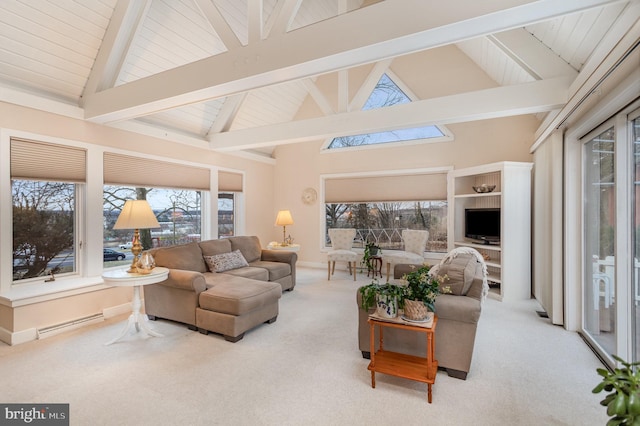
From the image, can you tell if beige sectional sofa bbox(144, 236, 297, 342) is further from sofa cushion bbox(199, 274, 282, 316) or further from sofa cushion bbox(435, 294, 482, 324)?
sofa cushion bbox(435, 294, 482, 324)

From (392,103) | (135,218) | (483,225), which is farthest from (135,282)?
(392,103)

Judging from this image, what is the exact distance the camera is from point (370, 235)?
6.57 m

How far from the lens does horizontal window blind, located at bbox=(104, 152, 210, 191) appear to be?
4.09 m

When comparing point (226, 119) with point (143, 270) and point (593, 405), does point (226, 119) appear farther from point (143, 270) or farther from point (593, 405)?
point (593, 405)

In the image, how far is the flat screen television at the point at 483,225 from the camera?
487cm

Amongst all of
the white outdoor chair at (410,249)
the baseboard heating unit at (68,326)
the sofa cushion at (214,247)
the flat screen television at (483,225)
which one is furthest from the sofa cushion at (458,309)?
the baseboard heating unit at (68,326)

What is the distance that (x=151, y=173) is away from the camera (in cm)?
459

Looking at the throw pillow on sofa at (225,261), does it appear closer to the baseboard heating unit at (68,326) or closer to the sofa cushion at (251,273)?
the sofa cushion at (251,273)

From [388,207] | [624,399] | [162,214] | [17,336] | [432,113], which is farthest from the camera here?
[388,207]

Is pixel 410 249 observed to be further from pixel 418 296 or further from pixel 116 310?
pixel 116 310

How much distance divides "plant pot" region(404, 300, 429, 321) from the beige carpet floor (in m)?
0.56

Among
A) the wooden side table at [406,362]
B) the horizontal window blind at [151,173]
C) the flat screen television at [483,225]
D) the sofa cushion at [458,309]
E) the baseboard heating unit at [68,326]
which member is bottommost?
the baseboard heating unit at [68,326]

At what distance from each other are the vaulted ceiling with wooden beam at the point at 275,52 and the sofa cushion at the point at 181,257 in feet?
5.57

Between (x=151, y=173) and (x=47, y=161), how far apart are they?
128cm
